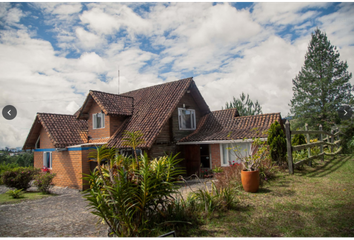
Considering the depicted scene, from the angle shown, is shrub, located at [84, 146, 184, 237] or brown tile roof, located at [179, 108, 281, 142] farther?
brown tile roof, located at [179, 108, 281, 142]

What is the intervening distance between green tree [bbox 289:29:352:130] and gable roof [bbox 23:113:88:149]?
28881mm

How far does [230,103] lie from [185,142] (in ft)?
54.8

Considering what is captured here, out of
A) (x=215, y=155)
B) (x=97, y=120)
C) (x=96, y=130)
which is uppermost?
(x=97, y=120)

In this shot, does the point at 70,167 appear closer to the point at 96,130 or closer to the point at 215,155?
the point at 96,130

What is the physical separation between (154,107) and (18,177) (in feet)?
32.0

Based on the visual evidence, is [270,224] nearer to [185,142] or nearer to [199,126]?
[185,142]

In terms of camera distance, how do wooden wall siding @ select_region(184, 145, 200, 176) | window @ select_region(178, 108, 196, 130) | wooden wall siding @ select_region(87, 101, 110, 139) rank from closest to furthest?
wooden wall siding @ select_region(184, 145, 200, 176)
wooden wall siding @ select_region(87, 101, 110, 139)
window @ select_region(178, 108, 196, 130)

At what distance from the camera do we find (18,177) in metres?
14.7

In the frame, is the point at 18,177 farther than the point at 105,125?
No

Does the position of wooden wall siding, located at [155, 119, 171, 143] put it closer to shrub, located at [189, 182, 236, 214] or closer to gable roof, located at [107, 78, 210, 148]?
gable roof, located at [107, 78, 210, 148]

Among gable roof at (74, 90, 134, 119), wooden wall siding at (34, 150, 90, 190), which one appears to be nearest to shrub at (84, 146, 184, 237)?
wooden wall siding at (34, 150, 90, 190)

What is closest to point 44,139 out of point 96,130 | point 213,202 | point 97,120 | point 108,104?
point 96,130

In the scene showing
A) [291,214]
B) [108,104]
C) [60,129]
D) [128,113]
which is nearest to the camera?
[291,214]

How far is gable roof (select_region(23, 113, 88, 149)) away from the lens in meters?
17.1
